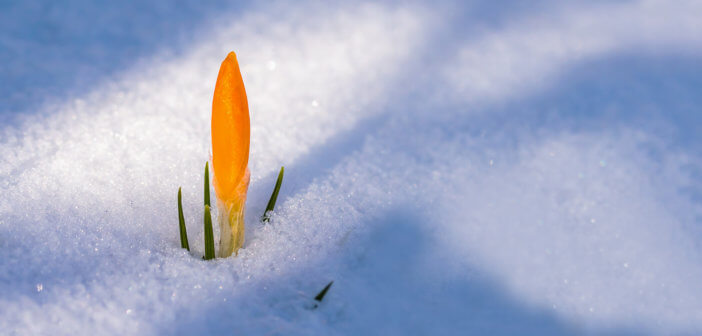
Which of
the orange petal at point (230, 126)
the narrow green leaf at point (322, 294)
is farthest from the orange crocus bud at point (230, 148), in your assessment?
the narrow green leaf at point (322, 294)

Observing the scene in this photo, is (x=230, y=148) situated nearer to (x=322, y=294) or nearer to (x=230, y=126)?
(x=230, y=126)

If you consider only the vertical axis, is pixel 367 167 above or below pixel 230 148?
above

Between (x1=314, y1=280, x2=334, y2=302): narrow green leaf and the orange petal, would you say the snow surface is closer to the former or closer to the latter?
(x1=314, y1=280, x2=334, y2=302): narrow green leaf

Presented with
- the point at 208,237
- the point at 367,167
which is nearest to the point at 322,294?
the point at 208,237

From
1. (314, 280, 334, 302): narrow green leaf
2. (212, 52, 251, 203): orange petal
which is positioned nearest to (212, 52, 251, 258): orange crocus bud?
(212, 52, 251, 203): orange petal

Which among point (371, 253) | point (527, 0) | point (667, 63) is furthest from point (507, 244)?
point (527, 0)

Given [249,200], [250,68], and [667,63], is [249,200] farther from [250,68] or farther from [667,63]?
[667,63]
